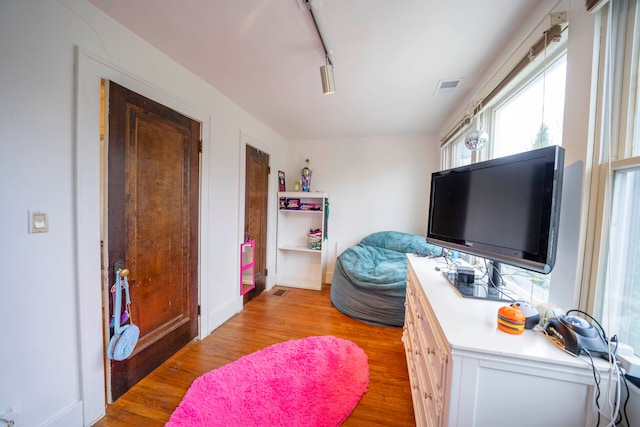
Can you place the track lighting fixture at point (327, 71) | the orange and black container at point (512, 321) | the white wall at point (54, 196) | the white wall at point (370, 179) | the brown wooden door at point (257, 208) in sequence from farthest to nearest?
the white wall at point (370, 179)
the brown wooden door at point (257, 208)
the track lighting fixture at point (327, 71)
the white wall at point (54, 196)
the orange and black container at point (512, 321)

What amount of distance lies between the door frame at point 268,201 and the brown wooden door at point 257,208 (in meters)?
0.06

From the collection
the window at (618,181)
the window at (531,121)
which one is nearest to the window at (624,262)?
the window at (618,181)

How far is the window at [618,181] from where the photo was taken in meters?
0.77

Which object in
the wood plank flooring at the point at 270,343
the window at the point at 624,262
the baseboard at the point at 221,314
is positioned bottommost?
the wood plank flooring at the point at 270,343

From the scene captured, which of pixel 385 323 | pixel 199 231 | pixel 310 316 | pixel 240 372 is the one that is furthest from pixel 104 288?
pixel 385 323

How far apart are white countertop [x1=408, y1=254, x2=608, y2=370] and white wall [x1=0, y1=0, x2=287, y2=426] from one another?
6.15 feet

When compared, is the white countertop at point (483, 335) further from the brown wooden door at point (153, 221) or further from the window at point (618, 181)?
the brown wooden door at point (153, 221)

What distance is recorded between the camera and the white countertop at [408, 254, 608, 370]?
683 mm

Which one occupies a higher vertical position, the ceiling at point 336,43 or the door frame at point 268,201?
the ceiling at point 336,43

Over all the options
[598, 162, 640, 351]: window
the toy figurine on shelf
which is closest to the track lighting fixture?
[598, 162, 640, 351]: window

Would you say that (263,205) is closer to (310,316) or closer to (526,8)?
(310,316)

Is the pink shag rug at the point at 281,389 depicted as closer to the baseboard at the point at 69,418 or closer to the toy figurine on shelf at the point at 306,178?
the baseboard at the point at 69,418

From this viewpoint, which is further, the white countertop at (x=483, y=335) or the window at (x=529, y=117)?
the window at (x=529, y=117)

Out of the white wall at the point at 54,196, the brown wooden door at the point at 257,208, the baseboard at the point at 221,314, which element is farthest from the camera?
the brown wooden door at the point at 257,208
